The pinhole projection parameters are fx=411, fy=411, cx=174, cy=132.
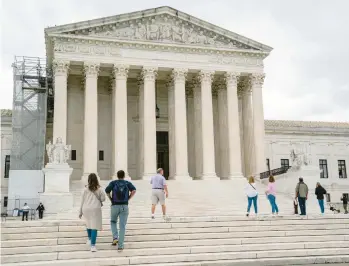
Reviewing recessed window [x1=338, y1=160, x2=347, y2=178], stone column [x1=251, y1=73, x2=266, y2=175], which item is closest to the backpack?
stone column [x1=251, y1=73, x2=266, y2=175]

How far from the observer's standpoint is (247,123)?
35406 millimetres

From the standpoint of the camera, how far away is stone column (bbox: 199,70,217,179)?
105 ft

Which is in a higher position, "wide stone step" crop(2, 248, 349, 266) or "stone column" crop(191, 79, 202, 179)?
"stone column" crop(191, 79, 202, 179)

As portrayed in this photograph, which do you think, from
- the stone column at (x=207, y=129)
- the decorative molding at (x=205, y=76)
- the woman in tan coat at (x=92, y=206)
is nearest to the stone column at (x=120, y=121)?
the decorative molding at (x=205, y=76)

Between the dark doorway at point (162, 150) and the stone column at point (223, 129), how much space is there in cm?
467

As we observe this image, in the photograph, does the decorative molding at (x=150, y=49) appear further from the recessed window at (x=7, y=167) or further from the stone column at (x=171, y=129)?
the recessed window at (x=7, y=167)

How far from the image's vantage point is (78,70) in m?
32.8

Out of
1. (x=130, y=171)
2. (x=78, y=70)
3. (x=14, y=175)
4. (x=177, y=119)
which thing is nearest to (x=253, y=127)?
(x=177, y=119)

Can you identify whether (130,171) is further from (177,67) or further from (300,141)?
(300,141)

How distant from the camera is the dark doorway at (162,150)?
3591cm

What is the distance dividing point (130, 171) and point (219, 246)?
74.5 ft

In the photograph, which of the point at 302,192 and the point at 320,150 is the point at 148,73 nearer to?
the point at 302,192

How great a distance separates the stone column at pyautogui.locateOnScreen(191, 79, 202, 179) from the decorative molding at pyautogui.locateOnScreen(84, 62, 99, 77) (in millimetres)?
8575

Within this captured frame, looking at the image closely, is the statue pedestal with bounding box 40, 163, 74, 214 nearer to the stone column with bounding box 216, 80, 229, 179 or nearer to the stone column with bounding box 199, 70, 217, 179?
the stone column with bounding box 199, 70, 217, 179
